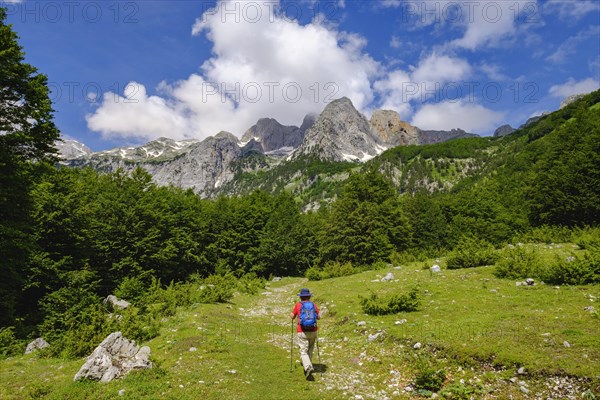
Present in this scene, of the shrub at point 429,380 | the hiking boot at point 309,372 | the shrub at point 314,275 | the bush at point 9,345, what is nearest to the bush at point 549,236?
the shrub at point 314,275

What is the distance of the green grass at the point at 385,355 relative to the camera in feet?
29.6

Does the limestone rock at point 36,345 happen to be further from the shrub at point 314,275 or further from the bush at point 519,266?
the shrub at point 314,275

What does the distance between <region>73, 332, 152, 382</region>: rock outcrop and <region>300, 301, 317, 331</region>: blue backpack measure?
5528 millimetres

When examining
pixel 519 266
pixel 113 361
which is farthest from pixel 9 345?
pixel 519 266

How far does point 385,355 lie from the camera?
11453 millimetres

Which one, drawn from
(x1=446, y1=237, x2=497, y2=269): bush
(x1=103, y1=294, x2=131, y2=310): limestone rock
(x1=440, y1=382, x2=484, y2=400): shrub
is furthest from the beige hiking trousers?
(x1=446, y1=237, x2=497, y2=269): bush

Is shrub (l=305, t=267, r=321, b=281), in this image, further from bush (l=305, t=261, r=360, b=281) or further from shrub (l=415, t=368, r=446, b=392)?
shrub (l=415, t=368, r=446, b=392)

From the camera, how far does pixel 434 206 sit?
59625mm

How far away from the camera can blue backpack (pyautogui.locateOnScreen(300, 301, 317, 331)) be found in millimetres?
10891

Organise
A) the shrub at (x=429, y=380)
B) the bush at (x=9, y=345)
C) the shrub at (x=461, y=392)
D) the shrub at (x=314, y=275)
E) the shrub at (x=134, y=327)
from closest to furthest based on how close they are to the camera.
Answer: the shrub at (x=461, y=392) < the shrub at (x=429, y=380) < the bush at (x=9, y=345) < the shrub at (x=134, y=327) < the shrub at (x=314, y=275)

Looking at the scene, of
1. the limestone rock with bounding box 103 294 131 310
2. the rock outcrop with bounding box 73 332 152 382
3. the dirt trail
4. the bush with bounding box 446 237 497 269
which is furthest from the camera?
the bush with bounding box 446 237 497 269

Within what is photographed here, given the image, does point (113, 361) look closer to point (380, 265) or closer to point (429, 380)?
point (429, 380)

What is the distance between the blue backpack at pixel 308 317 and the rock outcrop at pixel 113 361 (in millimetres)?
5528

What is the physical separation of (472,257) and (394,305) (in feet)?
36.7
